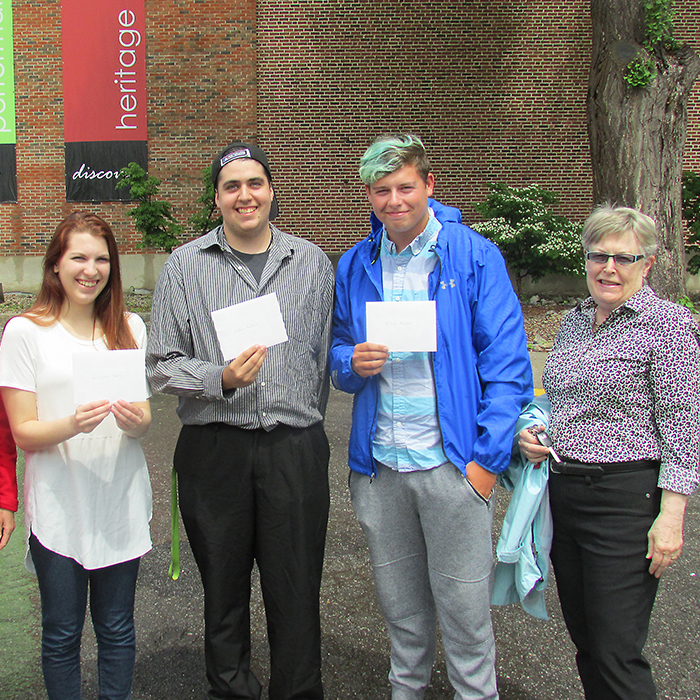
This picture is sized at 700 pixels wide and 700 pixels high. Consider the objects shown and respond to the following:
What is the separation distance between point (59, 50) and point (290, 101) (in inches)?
214

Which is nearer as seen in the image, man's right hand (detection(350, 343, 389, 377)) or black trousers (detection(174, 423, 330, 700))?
man's right hand (detection(350, 343, 389, 377))

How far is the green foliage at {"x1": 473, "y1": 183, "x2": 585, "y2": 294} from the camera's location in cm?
1268

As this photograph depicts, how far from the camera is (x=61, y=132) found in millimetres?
14844

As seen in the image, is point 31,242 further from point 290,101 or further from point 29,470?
point 29,470

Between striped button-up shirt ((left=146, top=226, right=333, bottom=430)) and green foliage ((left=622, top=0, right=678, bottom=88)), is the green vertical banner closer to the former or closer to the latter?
green foliage ((left=622, top=0, right=678, bottom=88))

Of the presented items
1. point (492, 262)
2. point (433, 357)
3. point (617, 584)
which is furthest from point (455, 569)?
point (492, 262)

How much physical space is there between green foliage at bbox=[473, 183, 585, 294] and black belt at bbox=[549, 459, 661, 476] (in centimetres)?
1113

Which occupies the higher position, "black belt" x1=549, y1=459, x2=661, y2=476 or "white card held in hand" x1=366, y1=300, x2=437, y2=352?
"white card held in hand" x1=366, y1=300, x2=437, y2=352

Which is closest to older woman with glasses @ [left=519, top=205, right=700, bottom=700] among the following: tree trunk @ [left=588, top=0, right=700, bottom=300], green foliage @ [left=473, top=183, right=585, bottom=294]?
tree trunk @ [left=588, top=0, right=700, bottom=300]

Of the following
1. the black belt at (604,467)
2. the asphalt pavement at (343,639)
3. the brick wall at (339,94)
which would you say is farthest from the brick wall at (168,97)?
the black belt at (604,467)

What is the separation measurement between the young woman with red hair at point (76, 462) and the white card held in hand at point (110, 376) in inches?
1.5

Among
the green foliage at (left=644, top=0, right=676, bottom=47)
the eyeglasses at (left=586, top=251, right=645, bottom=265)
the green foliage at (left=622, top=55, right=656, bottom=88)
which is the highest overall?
the green foliage at (left=644, top=0, right=676, bottom=47)

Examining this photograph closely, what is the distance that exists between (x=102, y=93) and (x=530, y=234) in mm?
10257

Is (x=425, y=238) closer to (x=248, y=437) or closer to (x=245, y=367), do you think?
(x=245, y=367)
